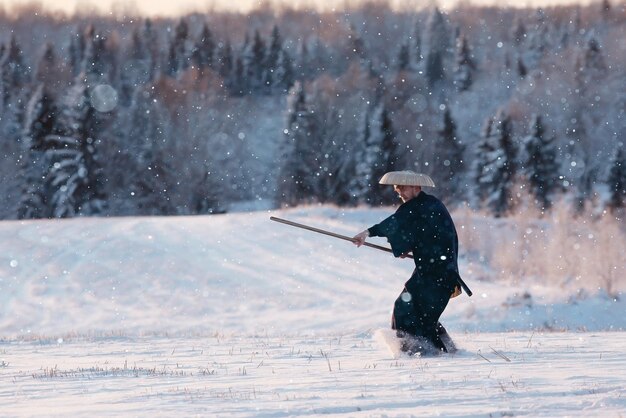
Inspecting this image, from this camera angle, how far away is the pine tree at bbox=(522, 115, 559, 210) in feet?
191

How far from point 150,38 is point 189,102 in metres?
30.1

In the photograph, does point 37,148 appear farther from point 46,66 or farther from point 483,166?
point 46,66

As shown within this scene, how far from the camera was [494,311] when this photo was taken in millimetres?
18438

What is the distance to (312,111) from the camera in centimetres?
7012

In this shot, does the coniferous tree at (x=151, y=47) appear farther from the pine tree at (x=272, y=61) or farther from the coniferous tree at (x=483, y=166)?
the coniferous tree at (x=483, y=166)

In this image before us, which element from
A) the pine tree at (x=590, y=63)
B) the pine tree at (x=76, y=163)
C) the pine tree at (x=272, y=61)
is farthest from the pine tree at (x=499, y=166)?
the pine tree at (x=272, y=61)

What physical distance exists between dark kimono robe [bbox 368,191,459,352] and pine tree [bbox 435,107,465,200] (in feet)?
195

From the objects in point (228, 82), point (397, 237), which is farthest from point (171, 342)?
point (228, 82)

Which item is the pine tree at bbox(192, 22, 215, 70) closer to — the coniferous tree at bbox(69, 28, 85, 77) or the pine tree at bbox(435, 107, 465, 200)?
the coniferous tree at bbox(69, 28, 85, 77)

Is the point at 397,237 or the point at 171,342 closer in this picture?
the point at 397,237

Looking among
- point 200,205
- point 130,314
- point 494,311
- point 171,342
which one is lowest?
point 200,205

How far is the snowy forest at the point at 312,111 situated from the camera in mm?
58688

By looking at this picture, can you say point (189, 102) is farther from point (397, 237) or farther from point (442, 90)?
point (397, 237)

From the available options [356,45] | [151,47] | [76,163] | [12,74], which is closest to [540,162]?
[76,163]
